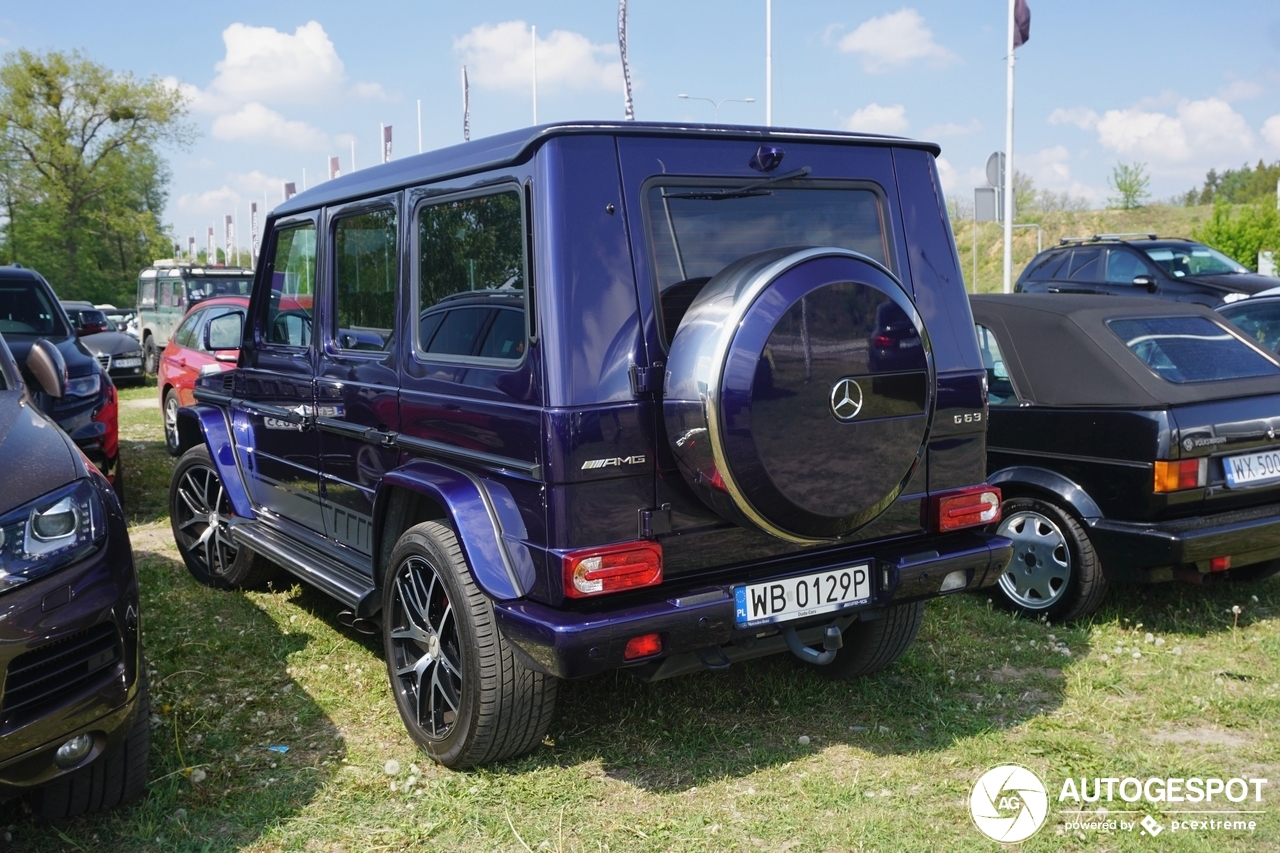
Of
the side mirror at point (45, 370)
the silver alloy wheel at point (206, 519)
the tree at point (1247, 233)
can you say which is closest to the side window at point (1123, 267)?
the silver alloy wheel at point (206, 519)

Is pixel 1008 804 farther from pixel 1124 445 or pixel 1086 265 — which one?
pixel 1086 265

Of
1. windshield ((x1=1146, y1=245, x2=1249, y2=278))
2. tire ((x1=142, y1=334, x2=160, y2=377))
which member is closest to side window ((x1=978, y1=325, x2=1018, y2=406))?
windshield ((x1=1146, y1=245, x2=1249, y2=278))

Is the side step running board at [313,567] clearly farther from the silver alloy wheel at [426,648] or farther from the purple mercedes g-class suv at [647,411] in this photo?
the silver alloy wheel at [426,648]

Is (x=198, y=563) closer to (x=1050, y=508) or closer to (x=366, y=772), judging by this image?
(x=366, y=772)

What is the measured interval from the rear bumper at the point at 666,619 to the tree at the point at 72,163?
53495mm

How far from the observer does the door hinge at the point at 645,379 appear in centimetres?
332

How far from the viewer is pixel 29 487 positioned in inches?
125

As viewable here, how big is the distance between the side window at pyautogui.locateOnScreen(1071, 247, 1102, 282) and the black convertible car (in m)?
8.85

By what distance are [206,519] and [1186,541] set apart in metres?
4.92

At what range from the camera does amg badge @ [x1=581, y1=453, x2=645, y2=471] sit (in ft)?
10.7

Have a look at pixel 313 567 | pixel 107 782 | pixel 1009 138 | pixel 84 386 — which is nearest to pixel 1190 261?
pixel 1009 138

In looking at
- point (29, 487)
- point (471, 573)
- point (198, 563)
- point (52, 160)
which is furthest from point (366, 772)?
point (52, 160)

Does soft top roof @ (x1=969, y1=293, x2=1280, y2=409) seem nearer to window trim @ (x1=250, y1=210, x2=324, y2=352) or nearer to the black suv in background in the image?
window trim @ (x1=250, y1=210, x2=324, y2=352)

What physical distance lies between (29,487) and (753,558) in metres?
2.20
